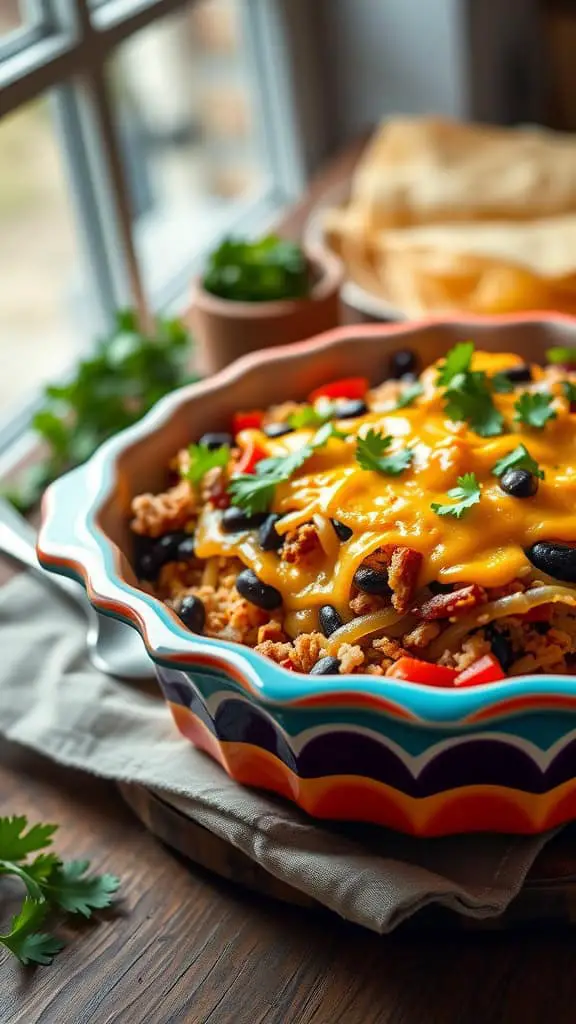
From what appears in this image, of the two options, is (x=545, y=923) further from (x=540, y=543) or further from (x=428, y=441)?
(x=428, y=441)

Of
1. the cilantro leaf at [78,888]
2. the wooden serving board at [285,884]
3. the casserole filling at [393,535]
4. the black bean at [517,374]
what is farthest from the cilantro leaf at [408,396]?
the cilantro leaf at [78,888]

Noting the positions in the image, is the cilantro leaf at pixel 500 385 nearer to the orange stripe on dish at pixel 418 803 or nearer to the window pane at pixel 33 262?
the orange stripe on dish at pixel 418 803

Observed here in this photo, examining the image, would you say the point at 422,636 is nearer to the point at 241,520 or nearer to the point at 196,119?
the point at 241,520

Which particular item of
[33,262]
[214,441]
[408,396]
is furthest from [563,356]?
[33,262]

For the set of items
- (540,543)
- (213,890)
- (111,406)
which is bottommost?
(213,890)

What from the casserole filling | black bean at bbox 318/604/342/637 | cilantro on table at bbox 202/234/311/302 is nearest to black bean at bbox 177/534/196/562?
the casserole filling

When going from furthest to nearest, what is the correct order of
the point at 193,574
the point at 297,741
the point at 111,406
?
Result: 1. the point at 111,406
2. the point at 193,574
3. the point at 297,741

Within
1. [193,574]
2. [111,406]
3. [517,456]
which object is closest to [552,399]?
[517,456]
